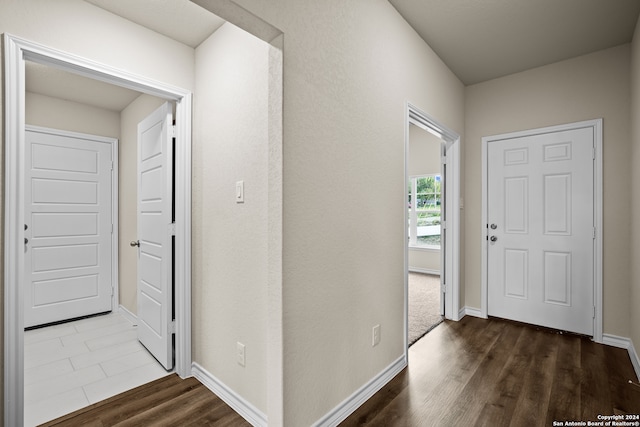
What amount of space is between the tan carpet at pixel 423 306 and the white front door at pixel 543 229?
68 cm

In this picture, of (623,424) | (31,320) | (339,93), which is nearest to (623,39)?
(339,93)

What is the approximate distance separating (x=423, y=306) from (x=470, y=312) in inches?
21.3

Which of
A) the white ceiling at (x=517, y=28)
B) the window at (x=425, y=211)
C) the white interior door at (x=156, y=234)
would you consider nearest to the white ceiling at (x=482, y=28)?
the white ceiling at (x=517, y=28)

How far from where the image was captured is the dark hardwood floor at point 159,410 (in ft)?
6.02

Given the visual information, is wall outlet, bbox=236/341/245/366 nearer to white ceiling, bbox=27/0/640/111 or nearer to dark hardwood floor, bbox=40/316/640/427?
dark hardwood floor, bbox=40/316/640/427

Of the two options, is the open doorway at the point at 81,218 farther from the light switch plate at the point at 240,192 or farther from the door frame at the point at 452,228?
the door frame at the point at 452,228

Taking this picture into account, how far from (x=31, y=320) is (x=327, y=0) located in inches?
169

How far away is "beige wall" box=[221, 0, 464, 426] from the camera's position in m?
1.53

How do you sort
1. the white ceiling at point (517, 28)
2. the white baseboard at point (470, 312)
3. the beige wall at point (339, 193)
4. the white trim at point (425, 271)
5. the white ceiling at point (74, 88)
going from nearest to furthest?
the beige wall at point (339, 193) < the white ceiling at point (517, 28) < the white ceiling at point (74, 88) < the white baseboard at point (470, 312) < the white trim at point (425, 271)

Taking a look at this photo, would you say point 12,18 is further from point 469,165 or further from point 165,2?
point 469,165

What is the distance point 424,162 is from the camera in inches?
245

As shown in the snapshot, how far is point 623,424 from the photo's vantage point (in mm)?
1759

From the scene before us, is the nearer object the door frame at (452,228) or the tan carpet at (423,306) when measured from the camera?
the tan carpet at (423,306)

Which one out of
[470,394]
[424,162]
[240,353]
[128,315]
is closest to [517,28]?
[470,394]
